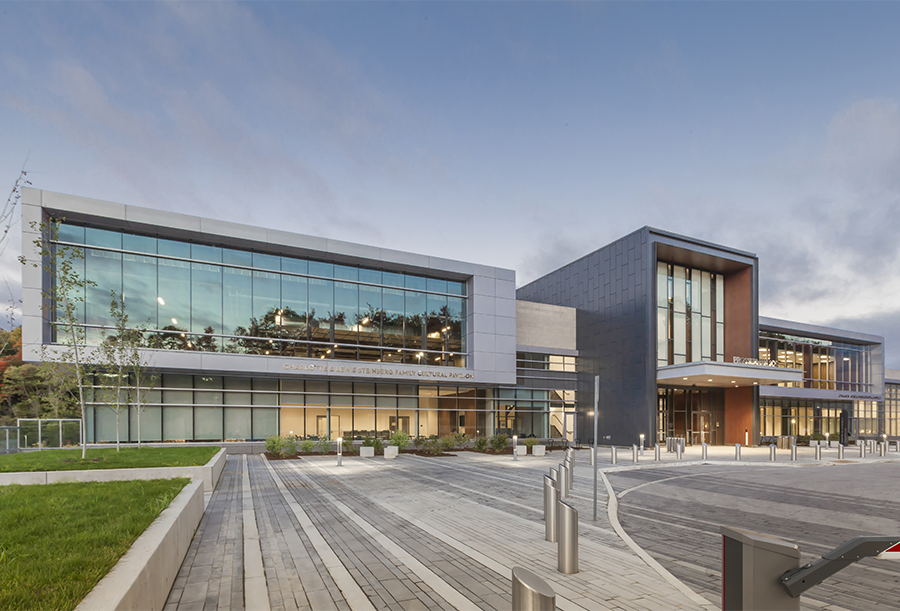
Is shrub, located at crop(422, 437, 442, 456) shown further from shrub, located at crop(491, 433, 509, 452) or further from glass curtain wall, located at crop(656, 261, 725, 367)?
glass curtain wall, located at crop(656, 261, 725, 367)

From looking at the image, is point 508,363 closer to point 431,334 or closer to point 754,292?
point 431,334

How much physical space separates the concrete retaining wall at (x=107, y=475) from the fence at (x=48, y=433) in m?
16.1

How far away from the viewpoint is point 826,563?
2.47m

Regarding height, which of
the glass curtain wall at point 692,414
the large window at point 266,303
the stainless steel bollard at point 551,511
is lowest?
the glass curtain wall at point 692,414

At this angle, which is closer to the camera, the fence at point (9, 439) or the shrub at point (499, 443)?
the fence at point (9, 439)

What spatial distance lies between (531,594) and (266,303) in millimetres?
29910

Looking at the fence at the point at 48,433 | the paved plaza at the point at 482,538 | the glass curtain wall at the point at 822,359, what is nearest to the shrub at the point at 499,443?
the paved plaza at the point at 482,538

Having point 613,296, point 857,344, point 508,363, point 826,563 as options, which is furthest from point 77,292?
point 857,344

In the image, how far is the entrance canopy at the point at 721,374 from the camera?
111 feet

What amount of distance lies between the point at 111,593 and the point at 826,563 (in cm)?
482

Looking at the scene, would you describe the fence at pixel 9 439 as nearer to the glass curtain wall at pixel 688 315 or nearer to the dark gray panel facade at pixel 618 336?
the dark gray panel facade at pixel 618 336

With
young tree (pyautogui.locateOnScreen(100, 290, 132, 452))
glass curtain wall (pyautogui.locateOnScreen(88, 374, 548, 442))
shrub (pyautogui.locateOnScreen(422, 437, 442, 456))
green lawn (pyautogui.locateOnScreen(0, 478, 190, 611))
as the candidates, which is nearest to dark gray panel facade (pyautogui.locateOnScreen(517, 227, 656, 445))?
glass curtain wall (pyautogui.locateOnScreen(88, 374, 548, 442))

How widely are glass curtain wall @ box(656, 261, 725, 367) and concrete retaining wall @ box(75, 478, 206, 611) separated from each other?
37.5 meters

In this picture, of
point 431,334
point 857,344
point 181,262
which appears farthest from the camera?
point 857,344
